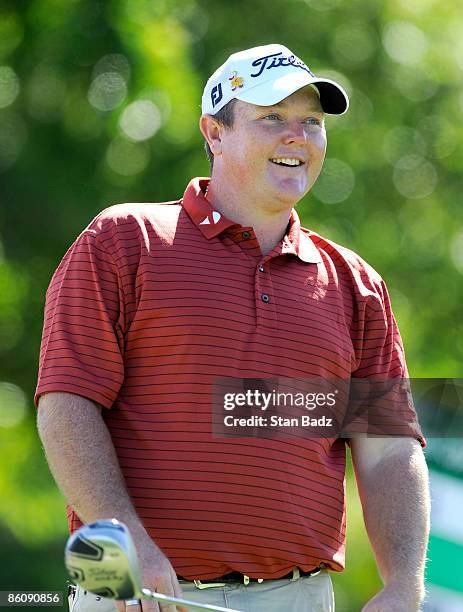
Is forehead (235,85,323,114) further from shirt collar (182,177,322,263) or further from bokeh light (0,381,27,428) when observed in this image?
bokeh light (0,381,27,428)

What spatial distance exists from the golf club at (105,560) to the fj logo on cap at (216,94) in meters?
1.78

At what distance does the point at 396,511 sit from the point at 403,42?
16.4ft

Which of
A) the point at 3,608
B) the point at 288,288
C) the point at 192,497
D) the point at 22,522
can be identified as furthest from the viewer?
the point at 22,522

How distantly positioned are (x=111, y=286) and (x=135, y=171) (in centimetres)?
391

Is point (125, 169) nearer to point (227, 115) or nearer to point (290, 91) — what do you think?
point (227, 115)

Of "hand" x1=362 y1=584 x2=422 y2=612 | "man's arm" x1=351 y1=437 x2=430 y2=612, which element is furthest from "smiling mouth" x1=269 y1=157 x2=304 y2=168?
"hand" x1=362 y1=584 x2=422 y2=612

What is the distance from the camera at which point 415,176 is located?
333 inches

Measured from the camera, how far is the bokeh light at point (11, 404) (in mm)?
7480

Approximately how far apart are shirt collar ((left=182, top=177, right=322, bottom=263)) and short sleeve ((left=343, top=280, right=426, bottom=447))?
0.24m

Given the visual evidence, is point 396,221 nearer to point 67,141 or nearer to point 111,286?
point 67,141

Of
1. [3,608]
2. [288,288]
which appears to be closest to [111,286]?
[288,288]

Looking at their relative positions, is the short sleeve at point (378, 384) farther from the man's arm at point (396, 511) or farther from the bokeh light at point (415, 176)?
the bokeh light at point (415, 176)

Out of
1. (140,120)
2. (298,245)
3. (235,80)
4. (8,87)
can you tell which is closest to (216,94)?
(235,80)

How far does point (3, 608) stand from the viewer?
21.5 ft
